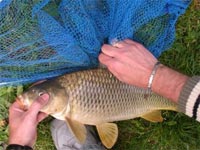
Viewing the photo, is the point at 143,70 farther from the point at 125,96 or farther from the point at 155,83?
the point at 125,96

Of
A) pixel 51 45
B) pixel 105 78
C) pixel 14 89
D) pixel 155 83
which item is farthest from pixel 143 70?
pixel 14 89

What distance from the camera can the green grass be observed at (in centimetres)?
267

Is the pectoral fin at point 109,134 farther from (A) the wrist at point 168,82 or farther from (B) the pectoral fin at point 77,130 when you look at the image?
(A) the wrist at point 168,82

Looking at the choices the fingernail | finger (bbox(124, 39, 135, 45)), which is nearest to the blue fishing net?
finger (bbox(124, 39, 135, 45))

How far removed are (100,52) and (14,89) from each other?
0.73 meters

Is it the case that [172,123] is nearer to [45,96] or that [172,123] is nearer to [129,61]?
[129,61]

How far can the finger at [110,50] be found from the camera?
6.86ft

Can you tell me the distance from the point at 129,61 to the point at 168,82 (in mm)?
209

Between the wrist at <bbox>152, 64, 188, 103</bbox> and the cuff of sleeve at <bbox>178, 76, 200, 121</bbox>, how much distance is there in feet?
0.23

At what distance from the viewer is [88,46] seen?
2.21 meters

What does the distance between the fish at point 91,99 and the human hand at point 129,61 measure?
14 centimetres

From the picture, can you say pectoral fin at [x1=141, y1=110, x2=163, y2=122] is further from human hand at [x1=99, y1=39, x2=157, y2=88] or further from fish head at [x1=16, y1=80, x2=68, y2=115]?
fish head at [x1=16, y1=80, x2=68, y2=115]

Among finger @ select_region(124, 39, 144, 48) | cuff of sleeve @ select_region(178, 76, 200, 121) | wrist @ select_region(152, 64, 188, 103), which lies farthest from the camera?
finger @ select_region(124, 39, 144, 48)

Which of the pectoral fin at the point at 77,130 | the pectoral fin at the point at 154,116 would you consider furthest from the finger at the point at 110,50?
the pectoral fin at the point at 154,116
